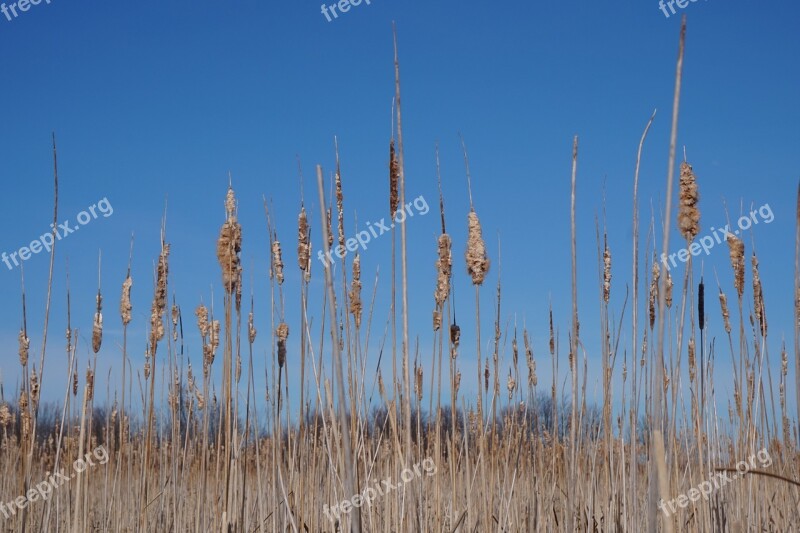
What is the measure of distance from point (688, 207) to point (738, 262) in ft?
3.13

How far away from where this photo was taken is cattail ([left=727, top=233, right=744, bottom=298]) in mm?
2775

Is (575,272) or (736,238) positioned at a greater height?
(736,238)

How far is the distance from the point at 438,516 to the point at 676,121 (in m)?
1.54

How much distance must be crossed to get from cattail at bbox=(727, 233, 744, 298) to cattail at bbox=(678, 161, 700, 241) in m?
0.83

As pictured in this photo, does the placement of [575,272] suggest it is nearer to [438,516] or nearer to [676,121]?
[676,121]

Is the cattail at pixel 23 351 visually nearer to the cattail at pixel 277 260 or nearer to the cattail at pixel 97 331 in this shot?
the cattail at pixel 97 331

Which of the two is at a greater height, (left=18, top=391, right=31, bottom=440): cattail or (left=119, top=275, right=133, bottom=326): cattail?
(left=119, top=275, right=133, bottom=326): cattail

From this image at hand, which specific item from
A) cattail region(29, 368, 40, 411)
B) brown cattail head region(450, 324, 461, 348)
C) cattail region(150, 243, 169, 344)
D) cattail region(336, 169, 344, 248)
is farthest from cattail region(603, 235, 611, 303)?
cattail region(29, 368, 40, 411)

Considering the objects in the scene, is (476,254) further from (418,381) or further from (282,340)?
(418,381)

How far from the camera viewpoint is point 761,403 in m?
3.32

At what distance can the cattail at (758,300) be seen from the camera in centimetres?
328

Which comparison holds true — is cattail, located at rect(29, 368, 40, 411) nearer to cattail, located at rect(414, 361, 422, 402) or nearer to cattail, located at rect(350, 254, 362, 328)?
cattail, located at rect(350, 254, 362, 328)

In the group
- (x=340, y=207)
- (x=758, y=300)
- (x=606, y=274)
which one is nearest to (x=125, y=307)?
(x=340, y=207)

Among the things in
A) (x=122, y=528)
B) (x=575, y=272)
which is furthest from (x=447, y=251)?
(x=122, y=528)
